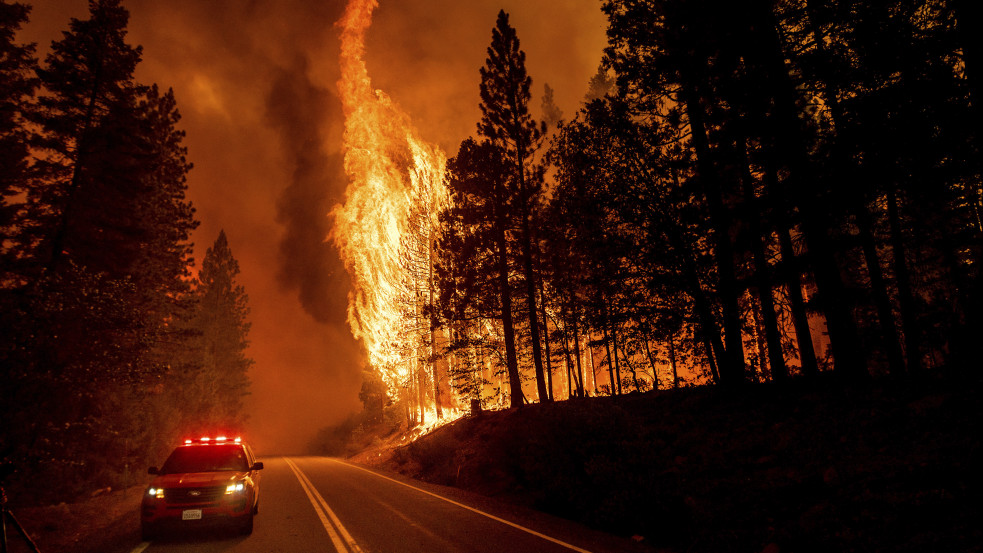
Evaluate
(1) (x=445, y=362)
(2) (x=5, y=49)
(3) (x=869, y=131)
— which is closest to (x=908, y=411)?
(3) (x=869, y=131)

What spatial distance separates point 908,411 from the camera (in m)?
8.67

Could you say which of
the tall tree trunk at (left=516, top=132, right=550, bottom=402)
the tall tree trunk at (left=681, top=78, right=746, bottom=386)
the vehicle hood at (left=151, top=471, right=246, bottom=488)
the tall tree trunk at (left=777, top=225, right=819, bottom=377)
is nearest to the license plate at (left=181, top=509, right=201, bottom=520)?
the vehicle hood at (left=151, top=471, right=246, bottom=488)

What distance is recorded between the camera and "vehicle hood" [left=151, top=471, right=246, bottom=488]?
8203 millimetres

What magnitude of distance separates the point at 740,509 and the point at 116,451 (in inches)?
925

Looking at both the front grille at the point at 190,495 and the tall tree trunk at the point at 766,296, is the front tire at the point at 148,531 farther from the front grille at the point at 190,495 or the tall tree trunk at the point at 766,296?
the tall tree trunk at the point at 766,296

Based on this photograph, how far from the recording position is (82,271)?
13.9 m

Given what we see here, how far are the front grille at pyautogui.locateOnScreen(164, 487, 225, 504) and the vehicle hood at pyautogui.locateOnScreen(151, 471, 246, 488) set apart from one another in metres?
0.07

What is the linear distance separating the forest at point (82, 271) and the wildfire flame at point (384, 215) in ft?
38.2

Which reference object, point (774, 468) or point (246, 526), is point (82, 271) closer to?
point (246, 526)

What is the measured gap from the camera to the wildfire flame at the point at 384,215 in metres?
29.0

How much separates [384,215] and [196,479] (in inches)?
1015

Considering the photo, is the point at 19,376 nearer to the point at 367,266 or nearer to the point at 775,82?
the point at 775,82

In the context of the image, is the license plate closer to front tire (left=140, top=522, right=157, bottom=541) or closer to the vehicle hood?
the vehicle hood

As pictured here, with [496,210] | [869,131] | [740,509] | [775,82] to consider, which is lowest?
[740,509]
